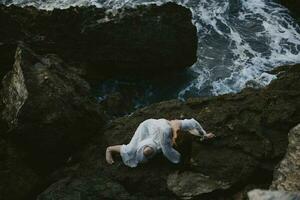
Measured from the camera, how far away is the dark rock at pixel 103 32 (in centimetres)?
1186

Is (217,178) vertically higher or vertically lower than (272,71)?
higher

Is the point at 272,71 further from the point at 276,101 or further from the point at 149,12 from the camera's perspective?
the point at 276,101

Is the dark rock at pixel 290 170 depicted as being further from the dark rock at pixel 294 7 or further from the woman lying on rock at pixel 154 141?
the dark rock at pixel 294 7

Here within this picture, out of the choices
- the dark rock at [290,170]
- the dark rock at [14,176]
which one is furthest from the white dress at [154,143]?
the dark rock at [290,170]

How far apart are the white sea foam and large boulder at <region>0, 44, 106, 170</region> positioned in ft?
15.7

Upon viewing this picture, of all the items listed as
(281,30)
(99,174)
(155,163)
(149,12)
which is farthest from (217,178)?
(281,30)

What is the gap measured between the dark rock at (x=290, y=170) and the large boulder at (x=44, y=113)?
337 centimetres

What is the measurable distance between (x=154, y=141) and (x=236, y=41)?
8.08 meters

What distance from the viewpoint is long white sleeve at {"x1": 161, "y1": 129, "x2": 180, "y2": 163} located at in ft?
24.6

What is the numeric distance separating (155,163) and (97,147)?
1153mm

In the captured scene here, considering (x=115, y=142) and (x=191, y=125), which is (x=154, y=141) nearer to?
(x=191, y=125)

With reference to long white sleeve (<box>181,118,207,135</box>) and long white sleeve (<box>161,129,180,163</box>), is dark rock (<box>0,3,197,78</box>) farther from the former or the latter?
long white sleeve (<box>161,129,180,163</box>)

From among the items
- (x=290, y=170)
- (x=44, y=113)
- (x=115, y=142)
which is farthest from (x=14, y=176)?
(x=290, y=170)

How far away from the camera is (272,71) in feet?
42.7
